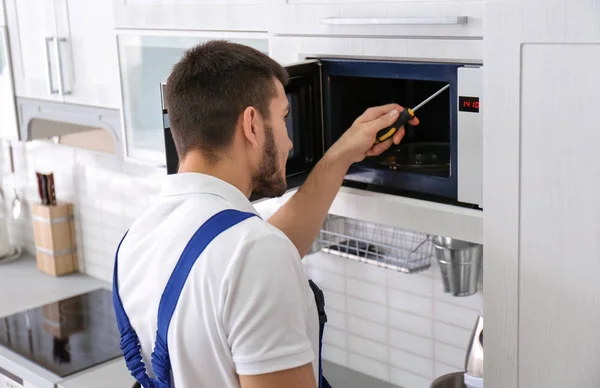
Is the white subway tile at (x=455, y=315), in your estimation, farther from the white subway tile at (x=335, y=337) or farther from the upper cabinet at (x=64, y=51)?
the upper cabinet at (x=64, y=51)

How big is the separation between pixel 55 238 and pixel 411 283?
5.22ft

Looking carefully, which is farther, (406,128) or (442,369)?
(442,369)

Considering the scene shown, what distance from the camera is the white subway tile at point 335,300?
2404 millimetres

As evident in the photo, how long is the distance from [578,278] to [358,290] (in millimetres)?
1146

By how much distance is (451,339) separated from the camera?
2150 millimetres

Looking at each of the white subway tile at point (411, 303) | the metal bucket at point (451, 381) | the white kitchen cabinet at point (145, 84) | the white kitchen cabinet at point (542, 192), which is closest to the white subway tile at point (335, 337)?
the white subway tile at point (411, 303)

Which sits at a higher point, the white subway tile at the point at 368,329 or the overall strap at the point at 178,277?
the overall strap at the point at 178,277

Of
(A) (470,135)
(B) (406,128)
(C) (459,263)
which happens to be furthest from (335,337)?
(A) (470,135)

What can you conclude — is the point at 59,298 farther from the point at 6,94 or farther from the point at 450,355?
the point at 450,355

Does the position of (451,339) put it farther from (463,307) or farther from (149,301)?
(149,301)

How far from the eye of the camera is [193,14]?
1.95m

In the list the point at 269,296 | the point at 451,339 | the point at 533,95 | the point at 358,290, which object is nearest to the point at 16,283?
the point at 358,290

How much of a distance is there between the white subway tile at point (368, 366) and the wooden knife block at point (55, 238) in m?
1.36

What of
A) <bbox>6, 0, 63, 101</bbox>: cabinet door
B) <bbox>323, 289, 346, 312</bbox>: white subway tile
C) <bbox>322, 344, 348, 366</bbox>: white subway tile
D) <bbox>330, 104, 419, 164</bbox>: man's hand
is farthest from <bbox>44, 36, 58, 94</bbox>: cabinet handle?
<bbox>330, 104, 419, 164</bbox>: man's hand
